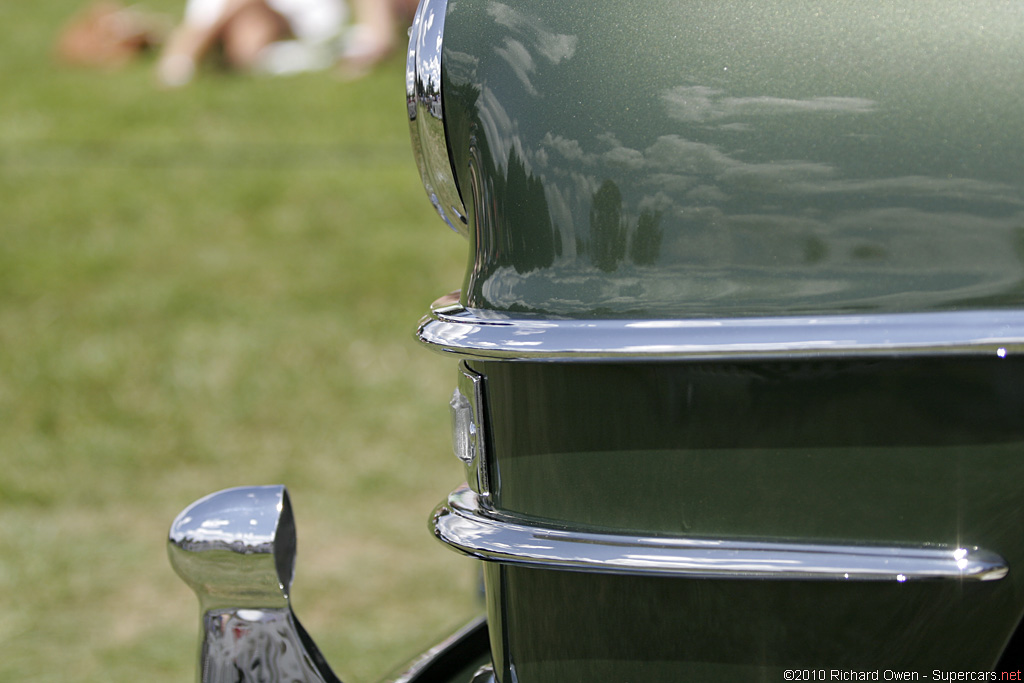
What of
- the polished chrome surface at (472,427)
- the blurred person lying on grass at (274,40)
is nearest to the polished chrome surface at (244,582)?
the polished chrome surface at (472,427)

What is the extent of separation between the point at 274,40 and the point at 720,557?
792cm

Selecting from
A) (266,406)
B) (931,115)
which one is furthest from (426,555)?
(931,115)

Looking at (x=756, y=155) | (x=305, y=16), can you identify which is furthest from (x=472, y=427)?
(x=305, y=16)

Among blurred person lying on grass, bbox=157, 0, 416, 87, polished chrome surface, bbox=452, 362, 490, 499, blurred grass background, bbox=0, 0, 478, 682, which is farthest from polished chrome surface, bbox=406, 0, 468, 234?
blurred person lying on grass, bbox=157, 0, 416, 87

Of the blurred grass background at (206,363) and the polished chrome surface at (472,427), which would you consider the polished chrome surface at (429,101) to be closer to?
the polished chrome surface at (472,427)

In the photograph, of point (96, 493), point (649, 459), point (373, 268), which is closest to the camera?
point (649, 459)

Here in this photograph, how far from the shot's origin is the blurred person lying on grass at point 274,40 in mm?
7754

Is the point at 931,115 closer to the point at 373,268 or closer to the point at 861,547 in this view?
the point at 861,547

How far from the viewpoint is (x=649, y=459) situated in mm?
929

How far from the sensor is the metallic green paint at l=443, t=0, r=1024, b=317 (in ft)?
2.73

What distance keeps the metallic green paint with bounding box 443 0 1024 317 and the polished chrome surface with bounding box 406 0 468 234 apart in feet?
0.22

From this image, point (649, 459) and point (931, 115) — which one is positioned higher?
point (931, 115)

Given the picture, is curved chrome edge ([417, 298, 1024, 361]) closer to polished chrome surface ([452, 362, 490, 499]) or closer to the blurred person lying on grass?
polished chrome surface ([452, 362, 490, 499])

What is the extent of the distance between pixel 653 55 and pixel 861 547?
1.63 ft
